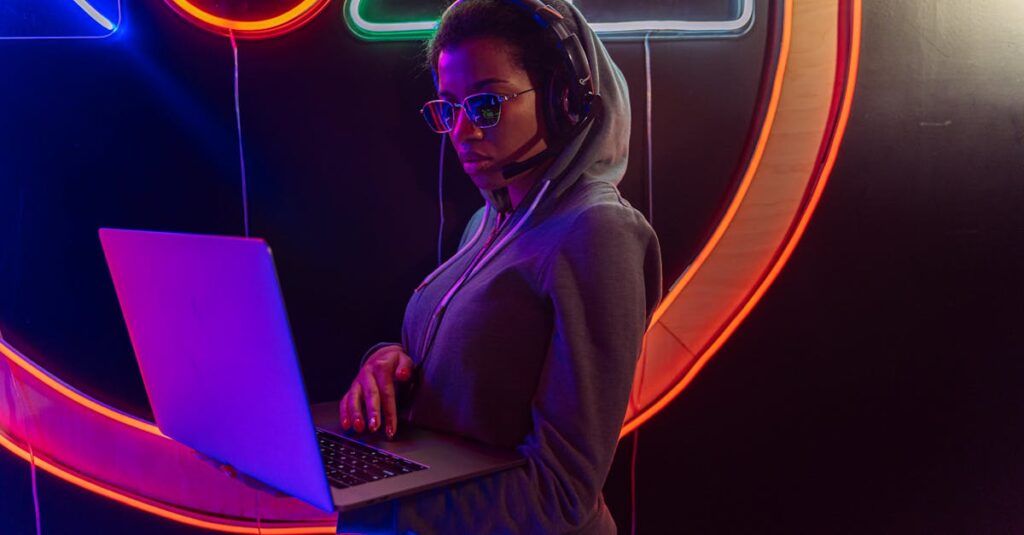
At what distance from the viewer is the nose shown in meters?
1.23

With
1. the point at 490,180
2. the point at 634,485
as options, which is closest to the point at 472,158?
the point at 490,180

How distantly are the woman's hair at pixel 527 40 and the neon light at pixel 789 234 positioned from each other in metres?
0.72

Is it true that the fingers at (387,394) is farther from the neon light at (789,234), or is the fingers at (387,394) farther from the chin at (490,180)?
the neon light at (789,234)

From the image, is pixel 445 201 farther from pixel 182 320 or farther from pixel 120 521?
pixel 120 521

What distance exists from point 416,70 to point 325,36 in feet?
0.80

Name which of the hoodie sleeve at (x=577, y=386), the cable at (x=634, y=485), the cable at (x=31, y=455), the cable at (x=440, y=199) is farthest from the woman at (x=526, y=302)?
the cable at (x=31, y=455)

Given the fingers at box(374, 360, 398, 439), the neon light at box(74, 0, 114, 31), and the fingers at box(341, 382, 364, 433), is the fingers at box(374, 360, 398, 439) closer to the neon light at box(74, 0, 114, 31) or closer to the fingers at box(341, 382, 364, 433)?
the fingers at box(341, 382, 364, 433)

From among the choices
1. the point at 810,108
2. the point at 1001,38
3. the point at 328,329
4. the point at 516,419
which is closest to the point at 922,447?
the point at 810,108

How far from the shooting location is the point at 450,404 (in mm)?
1157

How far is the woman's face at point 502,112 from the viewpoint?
121cm

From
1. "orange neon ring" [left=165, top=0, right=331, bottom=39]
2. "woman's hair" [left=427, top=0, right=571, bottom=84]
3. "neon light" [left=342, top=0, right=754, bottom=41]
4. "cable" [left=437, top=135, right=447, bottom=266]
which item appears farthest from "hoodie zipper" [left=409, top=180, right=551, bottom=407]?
"orange neon ring" [left=165, top=0, right=331, bottom=39]

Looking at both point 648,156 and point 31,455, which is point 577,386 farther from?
point 31,455

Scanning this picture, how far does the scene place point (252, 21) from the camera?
1739 mm

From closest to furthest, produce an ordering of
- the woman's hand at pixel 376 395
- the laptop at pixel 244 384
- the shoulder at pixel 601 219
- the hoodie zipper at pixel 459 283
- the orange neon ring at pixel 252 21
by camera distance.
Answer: the laptop at pixel 244 384 < the shoulder at pixel 601 219 < the woman's hand at pixel 376 395 < the hoodie zipper at pixel 459 283 < the orange neon ring at pixel 252 21
